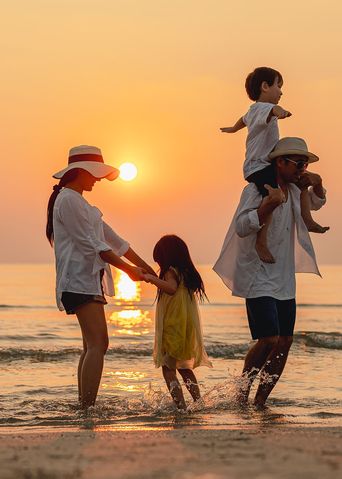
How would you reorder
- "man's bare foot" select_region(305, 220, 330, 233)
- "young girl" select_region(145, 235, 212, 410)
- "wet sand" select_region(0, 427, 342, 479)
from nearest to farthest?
"wet sand" select_region(0, 427, 342, 479), "man's bare foot" select_region(305, 220, 330, 233), "young girl" select_region(145, 235, 212, 410)

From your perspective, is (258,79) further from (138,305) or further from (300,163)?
(138,305)

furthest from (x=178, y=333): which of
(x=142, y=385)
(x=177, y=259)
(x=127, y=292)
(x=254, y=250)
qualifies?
(x=127, y=292)

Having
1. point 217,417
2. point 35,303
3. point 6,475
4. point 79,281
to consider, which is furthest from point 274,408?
point 35,303

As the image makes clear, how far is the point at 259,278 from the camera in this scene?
6836 millimetres

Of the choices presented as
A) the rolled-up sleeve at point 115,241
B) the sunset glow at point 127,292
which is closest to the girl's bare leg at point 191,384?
the rolled-up sleeve at point 115,241

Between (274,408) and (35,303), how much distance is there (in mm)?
27937

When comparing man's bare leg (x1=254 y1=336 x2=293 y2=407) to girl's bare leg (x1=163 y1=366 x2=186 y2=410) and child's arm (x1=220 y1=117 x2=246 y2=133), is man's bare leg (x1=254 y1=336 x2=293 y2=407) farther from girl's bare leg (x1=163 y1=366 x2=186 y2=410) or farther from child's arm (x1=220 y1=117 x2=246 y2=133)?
child's arm (x1=220 y1=117 x2=246 y2=133)

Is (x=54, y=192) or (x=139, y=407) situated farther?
(x=139, y=407)

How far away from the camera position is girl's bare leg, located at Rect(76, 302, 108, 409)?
6.75 meters

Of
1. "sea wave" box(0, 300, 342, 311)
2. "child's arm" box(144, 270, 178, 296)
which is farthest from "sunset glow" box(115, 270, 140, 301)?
"child's arm" box(144, 270, 178, 296)

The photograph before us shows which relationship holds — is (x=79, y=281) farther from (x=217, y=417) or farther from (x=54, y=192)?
(x=217, y=417)

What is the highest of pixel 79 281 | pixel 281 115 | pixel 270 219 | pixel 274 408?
pixel 281 115

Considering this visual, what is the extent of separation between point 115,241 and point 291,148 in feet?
5.28

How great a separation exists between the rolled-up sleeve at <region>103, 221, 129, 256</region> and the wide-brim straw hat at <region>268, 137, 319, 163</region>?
4.50 ft
